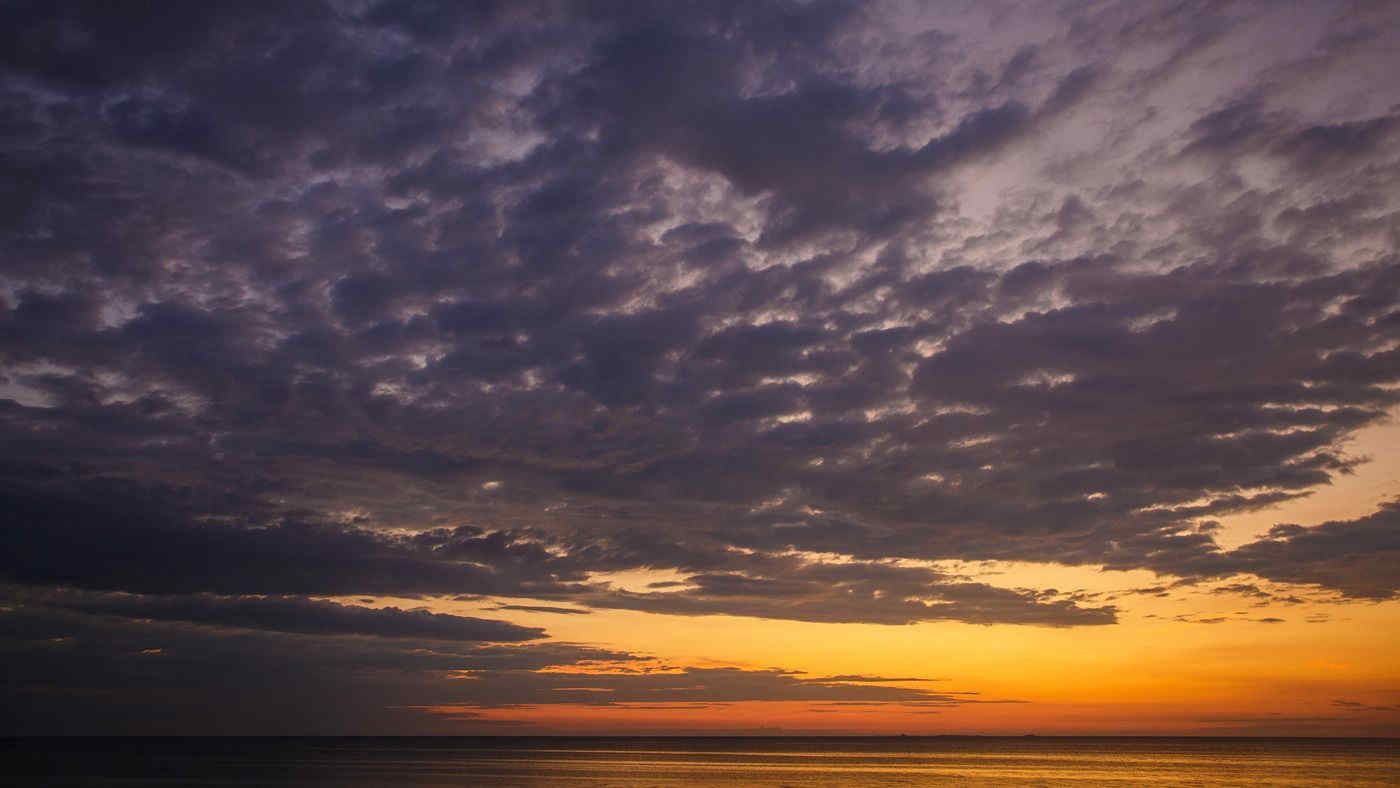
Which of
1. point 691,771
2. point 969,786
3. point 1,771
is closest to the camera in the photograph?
point 969,786

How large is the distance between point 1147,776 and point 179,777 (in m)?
104

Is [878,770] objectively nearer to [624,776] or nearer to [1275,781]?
[624,776]

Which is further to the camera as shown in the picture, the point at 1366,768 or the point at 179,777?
the point at 1366,768

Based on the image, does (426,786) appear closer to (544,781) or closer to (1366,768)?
(544,781)

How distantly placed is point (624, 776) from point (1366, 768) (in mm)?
97895

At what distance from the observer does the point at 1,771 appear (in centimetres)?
10000

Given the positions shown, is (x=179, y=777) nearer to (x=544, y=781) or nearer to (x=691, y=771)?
(x=544, y=781)

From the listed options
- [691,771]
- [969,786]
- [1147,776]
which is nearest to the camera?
[969,786]

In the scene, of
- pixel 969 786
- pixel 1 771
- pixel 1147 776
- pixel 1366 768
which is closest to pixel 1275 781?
pixel 1147 776

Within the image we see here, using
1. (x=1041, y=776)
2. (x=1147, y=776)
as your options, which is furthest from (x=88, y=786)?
(x=1147, y=776)

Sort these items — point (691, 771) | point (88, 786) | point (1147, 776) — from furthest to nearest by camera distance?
point (691, 771)
point (1147, 776)
point (88, 786)

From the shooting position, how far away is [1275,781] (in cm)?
9612

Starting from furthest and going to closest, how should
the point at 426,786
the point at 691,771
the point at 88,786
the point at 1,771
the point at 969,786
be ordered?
the point at 691,771 < the point at 1,771 < the point at 969,786 < the point at 426,786 < the point at 88,786

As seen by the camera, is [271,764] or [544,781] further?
[271,764]
